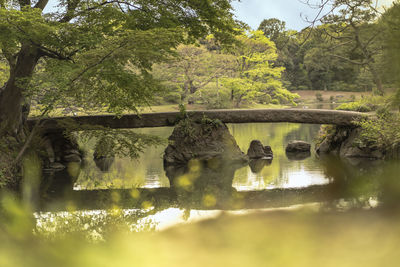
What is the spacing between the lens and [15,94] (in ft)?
30.1

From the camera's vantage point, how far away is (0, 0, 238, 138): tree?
7.00 m

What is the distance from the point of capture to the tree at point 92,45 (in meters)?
7.00

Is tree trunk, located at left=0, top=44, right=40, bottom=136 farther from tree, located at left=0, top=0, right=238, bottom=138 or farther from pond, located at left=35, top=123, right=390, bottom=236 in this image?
pond, located at left=35, top=123, right=390, bottom=236

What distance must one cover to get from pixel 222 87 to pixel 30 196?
1835cm

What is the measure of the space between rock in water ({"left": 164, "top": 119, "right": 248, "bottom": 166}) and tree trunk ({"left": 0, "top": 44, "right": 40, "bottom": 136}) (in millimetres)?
4266

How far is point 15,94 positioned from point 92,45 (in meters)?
2.86

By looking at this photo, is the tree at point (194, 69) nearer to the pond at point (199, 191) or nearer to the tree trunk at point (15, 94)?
the pond at point (199, 191)

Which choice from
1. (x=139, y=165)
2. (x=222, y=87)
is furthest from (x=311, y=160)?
(x=222, y=87)

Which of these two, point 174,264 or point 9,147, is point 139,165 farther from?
point 174,264

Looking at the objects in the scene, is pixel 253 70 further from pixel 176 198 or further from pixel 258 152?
pixel 176 198

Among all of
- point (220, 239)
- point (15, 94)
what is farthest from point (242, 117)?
point (220, 239)

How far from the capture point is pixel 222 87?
979 inches

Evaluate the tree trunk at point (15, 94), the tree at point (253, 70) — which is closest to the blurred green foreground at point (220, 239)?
the tree trunk at point (15, 94)

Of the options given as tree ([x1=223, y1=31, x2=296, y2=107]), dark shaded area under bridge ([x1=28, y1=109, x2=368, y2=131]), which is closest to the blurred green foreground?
dark shaded area under bridge ([x1=28, y1=109, x2=368, y2=131])
